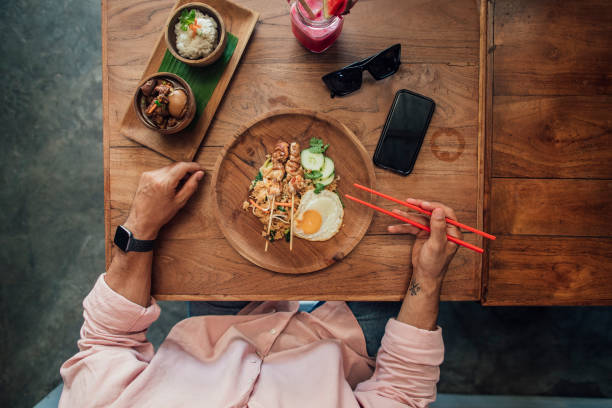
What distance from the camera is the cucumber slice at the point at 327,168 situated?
175 cm

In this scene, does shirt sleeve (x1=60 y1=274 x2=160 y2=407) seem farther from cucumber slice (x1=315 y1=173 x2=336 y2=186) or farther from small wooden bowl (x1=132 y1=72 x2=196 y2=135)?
cucumber slice (x1=315 y1=173 x2=336 y2=186)

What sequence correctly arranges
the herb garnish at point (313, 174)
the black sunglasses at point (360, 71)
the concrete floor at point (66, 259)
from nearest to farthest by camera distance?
the black sunglasses at point (360, 71) < the herb garnish at point (313, 174) < the concrete floor at point (66, 259)

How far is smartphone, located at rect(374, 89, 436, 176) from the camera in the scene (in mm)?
1720

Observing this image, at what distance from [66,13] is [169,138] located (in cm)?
231

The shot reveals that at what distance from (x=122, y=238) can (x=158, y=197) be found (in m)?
0.27

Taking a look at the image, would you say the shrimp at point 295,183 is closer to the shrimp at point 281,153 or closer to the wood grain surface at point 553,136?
the shrimp at point 281,153

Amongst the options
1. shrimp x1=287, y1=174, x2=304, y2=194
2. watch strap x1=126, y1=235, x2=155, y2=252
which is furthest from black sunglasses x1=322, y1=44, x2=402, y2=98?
watch strap x1=126, y1=235, x2=155, y2=252

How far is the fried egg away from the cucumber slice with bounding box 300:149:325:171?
126 millimetres

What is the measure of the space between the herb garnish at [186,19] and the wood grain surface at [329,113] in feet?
0.69

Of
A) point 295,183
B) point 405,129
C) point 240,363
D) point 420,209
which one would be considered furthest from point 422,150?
point 240,363

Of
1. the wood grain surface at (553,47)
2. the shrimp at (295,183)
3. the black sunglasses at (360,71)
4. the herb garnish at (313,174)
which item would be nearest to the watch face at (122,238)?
the shrimp at (295,183)

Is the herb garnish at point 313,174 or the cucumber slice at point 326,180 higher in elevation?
the herb garnish at point 313,174

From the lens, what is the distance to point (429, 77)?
5.71 ft

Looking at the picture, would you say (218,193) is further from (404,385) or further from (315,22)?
(404,385)
